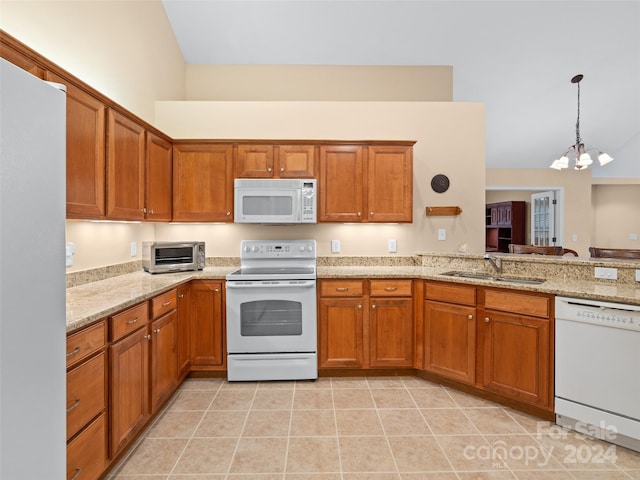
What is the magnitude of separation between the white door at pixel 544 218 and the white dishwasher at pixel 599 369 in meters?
5.70

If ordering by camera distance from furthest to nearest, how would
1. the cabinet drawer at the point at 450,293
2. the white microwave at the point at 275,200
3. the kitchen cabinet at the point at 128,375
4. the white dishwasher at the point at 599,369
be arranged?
the white microwave at the point at 275,200, the cabinet drawer at the point at 450,293, the white dishwasher at the point at 599,369, the kitchen cabinet at the point at 128,375

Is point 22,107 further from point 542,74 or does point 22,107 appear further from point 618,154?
point 618,154

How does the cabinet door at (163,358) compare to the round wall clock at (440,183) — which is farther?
the round wall clock at (440,183)

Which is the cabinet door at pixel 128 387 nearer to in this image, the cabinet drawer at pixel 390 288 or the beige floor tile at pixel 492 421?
the cabinet drawer at pixel 390 288

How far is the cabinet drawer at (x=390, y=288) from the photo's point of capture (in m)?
3.02

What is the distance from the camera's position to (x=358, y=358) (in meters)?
3.02

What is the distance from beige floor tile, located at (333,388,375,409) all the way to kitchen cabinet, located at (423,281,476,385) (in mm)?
616

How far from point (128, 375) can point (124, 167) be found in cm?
140

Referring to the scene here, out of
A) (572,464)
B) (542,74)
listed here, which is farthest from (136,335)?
(542,74)

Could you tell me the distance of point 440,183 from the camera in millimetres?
3680

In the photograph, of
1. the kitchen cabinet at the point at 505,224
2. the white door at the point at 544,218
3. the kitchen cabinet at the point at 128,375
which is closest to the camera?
the kitchen cabinet at the point at 128,375

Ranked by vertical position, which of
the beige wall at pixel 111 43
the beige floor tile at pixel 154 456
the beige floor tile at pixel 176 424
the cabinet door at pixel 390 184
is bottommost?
the beige floor tile at pixel 154 456

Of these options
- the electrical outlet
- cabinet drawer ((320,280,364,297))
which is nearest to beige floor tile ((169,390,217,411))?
cabinet drawer ((320,280,364,297))

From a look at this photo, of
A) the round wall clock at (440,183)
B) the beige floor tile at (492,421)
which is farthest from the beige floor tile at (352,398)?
the round wall clock at (440,183)
